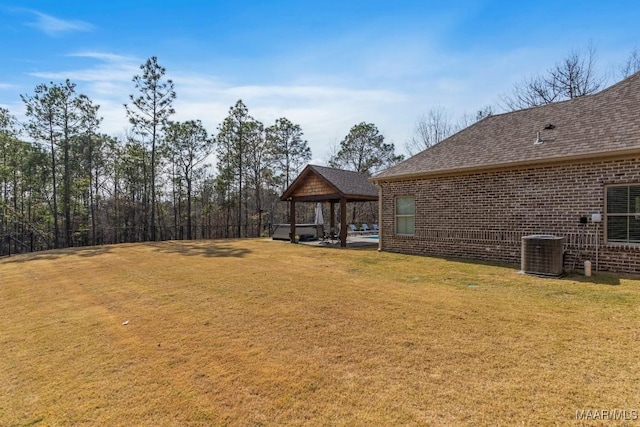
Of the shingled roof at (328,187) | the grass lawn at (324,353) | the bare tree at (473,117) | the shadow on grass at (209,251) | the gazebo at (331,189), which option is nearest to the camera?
the grass lawn at (324,353)

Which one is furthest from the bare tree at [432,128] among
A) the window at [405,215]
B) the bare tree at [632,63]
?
the window at [405,215]

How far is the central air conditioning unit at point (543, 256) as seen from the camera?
23.7ft

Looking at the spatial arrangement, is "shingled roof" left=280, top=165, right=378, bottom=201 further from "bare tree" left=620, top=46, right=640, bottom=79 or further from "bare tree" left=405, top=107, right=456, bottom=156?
"bare tree" left=620, top=46, right=640, bottom=79

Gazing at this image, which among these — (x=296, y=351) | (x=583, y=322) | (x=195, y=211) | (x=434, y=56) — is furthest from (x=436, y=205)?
(x=195, y=211)

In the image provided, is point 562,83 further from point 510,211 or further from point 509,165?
point 510,211

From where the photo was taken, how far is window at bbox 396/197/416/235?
38.1 ft

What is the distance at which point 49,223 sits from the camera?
2648 centimetres

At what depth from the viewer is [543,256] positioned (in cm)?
734

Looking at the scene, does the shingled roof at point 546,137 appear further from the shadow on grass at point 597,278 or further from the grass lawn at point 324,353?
the grass lawn at point 324,353

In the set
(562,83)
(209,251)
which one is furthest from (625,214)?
(562,83)

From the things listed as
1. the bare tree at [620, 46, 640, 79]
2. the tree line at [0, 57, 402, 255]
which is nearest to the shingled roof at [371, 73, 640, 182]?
the bare tree at [620, 46, 640, 79]

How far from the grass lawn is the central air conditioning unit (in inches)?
19.6

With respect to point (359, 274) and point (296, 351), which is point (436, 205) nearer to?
point (359, 274)

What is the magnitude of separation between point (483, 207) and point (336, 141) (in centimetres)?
2388
